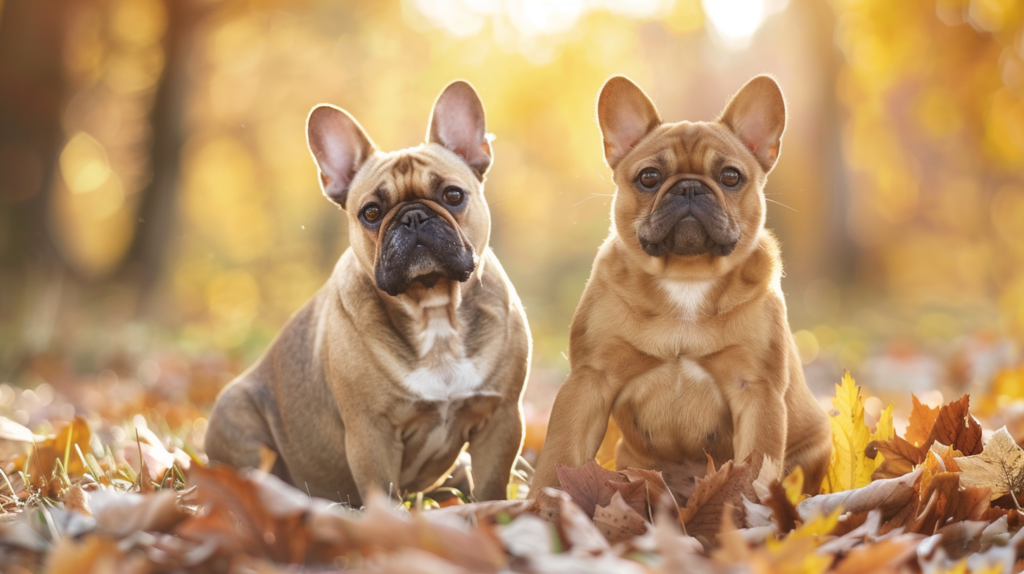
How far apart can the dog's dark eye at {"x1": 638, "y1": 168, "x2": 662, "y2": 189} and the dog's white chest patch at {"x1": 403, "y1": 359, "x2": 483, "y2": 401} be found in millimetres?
956

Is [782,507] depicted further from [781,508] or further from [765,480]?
[765,480]

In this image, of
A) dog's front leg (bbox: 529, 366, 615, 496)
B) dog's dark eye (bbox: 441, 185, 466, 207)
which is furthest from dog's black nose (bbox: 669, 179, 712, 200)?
dog's dark eye (bbox: 441, 185, 466, 207)

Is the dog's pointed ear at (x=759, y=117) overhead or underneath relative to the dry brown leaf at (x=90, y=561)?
overhead

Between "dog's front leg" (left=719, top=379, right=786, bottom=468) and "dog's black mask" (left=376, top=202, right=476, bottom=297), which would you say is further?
"dog's black mask" (left=376, top=202, right=476, bottom=297)

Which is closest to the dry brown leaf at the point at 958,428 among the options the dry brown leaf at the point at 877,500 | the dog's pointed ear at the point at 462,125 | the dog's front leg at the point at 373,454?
the dry brown leaf at the point at 877,500

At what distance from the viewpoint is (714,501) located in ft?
7.66

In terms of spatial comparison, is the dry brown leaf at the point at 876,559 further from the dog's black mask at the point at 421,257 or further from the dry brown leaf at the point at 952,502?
the dog's black mask at the point at 421,257

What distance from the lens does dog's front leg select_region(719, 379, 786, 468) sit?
2795 millimetres

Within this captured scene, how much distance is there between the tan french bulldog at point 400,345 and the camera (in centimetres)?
319

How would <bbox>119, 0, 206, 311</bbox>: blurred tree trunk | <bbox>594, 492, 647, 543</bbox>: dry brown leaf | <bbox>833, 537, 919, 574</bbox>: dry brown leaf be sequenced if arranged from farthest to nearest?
<bbox>119, 0, 206, 311</bbox>: blurred tree trunk, <bbox>594, 492, 647, 543</bbox>: dry brown leaf, <bbox>833, 537, 919, 574</bbox>: dry brown leaf

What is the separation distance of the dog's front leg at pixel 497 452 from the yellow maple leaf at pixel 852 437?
1.17 meters

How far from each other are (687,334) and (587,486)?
0.75 meters

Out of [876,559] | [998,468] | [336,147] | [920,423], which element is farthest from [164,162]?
[876,559]

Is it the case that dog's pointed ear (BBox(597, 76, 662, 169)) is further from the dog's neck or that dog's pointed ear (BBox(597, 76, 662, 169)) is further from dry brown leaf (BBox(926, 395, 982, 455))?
dry brown leaf (BBox(926, 395, 982, 455))
